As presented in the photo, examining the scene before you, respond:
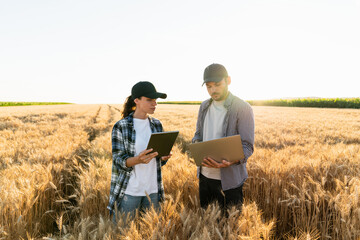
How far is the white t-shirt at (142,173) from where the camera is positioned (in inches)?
92.2

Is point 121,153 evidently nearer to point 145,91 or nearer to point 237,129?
point 145,91

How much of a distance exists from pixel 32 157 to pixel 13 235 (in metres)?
3.00

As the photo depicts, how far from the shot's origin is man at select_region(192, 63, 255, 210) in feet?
7.39

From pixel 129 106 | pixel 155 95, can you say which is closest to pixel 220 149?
pixel 155 95

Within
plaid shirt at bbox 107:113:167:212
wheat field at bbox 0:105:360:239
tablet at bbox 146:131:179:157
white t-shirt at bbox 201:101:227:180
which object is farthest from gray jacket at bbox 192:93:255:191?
plaid shirt at bbox 107:113:167:212

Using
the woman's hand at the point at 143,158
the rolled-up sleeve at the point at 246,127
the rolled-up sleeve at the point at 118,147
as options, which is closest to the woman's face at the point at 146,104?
the rolled-up sleeve at the point at 118,147

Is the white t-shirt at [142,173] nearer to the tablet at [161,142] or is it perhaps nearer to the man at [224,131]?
A: the tablet at [161,142]

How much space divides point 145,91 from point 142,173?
0.89 metres

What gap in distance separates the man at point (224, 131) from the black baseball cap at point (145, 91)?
1.80 ft

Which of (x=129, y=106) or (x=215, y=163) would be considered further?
(x=129, y=106)

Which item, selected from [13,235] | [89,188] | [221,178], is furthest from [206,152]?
[13,235]

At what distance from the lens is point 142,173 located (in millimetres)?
2395

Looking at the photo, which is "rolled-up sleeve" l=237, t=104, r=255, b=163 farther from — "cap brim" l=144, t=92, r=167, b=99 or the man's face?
"cap brim" l=144, t=92, r=167, b=99

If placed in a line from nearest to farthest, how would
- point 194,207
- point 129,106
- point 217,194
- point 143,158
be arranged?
point 143,158 → point 194,207 → point 217,194 → point 129,106
